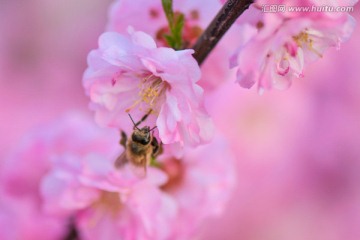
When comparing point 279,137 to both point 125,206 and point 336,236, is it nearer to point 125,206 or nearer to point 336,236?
point 336,236

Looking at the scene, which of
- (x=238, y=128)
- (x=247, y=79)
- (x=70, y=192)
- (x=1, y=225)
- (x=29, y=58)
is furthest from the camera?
(x=29, y=58)

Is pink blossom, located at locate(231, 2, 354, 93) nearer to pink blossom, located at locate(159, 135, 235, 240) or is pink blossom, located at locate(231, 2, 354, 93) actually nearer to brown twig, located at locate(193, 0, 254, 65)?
brown twig, located at locate(193, 0, 254, 65)

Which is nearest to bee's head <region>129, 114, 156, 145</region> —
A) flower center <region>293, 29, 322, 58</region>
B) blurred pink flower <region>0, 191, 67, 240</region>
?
flower center <region>293, 29, 322, 58</region>

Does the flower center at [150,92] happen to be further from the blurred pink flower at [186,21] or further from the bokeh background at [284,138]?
the bokeh background at [284,138]

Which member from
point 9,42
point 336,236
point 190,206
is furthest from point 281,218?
point 9,42

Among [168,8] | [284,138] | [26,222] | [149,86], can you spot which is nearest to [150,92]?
[149,86]

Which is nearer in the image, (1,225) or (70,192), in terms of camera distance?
(70,192)
